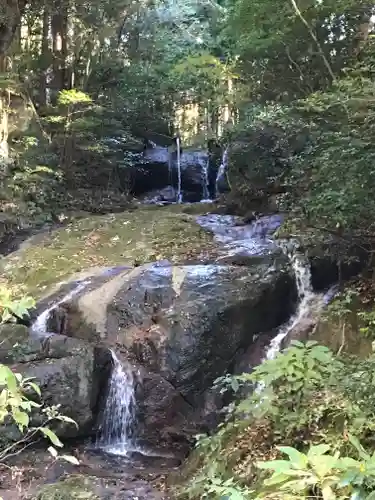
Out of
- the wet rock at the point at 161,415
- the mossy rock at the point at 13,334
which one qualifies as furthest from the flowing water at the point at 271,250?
the mossy rock at the point at 13,334

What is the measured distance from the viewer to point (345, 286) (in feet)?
25.3

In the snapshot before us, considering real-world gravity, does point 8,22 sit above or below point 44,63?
below

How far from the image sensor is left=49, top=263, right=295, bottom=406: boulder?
24.3ft

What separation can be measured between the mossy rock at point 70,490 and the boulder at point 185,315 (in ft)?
6.65

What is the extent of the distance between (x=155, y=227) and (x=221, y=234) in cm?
148

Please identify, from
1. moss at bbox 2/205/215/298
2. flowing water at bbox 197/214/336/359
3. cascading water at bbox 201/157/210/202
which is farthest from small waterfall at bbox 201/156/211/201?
moss at bbox 2/205/215/298

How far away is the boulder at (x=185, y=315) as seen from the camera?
24.3ft

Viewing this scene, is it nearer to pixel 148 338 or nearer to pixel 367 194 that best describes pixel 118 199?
pixel 148 338

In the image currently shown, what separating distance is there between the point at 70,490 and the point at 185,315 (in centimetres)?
298

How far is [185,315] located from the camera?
7625mm

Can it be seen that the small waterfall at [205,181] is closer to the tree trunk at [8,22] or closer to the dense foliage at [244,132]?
the dense foliage at [244,132]

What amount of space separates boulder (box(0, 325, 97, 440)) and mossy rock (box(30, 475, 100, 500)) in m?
1.18

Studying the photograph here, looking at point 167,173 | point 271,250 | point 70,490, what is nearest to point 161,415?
point 70,490

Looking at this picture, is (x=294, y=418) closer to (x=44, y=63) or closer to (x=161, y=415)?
(x=161, y=415)
